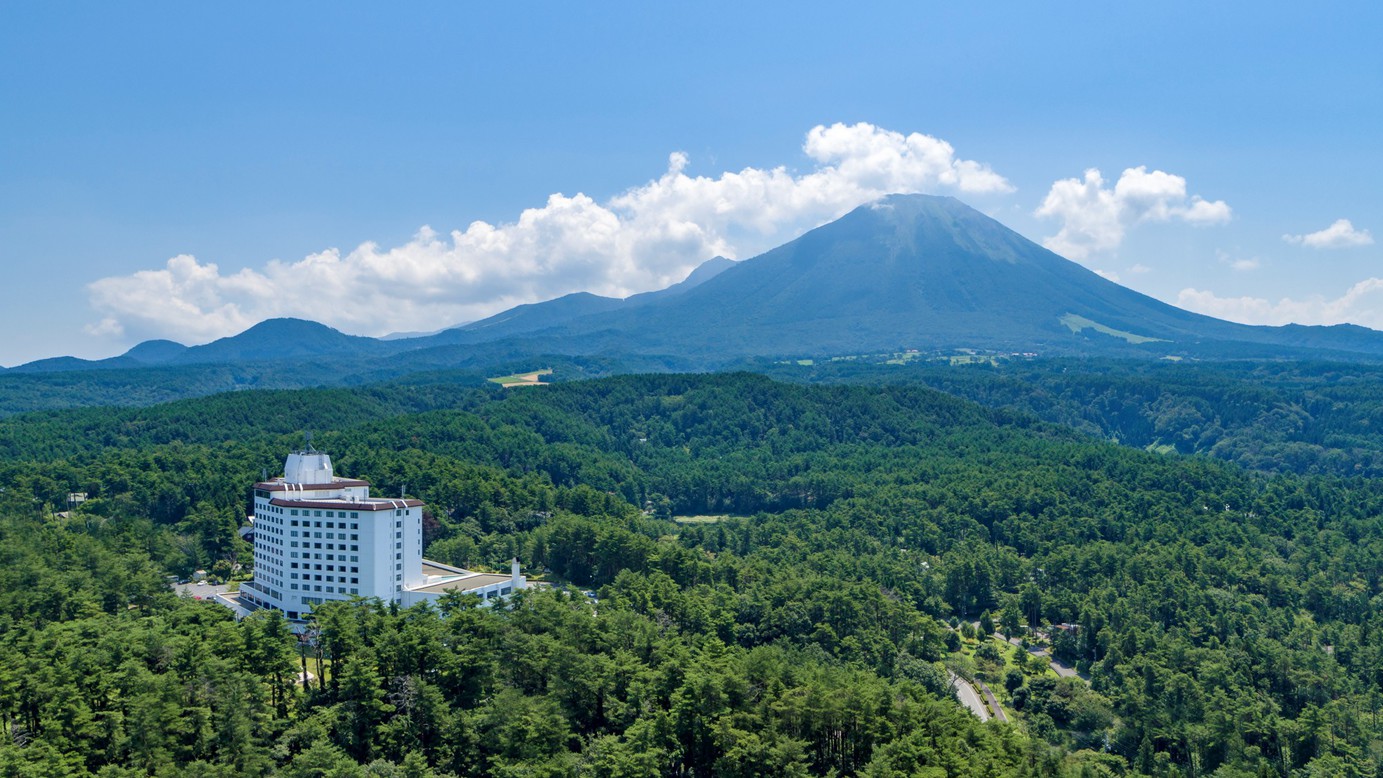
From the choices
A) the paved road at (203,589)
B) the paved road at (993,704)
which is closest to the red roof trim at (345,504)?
the paved road at (203,589)

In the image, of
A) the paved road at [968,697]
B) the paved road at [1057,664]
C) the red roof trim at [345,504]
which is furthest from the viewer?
the paved road at [1057,664]

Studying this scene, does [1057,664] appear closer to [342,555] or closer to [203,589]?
[342,555]

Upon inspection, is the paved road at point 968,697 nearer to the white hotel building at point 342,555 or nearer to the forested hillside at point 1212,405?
the white hotel building at point 342,555

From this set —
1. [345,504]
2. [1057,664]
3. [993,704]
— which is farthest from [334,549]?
[1057,664]

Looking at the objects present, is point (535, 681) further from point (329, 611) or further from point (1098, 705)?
point (1098, 705)

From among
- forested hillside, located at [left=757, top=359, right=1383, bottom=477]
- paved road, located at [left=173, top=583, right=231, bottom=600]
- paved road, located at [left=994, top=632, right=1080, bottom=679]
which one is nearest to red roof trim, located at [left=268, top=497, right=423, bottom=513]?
paved road, located at [left=173, top=583, right=231, bottom=600]
